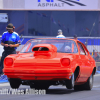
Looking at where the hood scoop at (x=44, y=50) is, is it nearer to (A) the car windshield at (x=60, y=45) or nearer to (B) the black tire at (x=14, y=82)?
(A) the car windshield at (x=60, y=45)

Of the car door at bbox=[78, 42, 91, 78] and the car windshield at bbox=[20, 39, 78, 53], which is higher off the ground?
the car windshield at bbox=[20, 39, 78, 53]

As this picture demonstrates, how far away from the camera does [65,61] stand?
763 cm


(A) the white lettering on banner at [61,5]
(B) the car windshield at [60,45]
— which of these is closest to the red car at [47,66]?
(B) the car windshield at [60,45]

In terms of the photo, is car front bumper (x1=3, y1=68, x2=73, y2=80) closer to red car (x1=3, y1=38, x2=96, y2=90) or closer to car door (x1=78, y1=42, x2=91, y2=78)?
red car (x1=3, y1=38, x2=96, y2=90)

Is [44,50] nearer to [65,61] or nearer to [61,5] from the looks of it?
[65,61]

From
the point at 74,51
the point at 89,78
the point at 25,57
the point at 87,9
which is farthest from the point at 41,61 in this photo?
the point at 87,9

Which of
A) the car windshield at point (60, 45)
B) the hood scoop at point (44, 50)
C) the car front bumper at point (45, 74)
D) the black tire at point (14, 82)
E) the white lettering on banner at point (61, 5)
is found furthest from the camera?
the white lettering on banner at point (61, 5)

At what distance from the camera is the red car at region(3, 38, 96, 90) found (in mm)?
7570

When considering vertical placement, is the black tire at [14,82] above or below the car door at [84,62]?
below

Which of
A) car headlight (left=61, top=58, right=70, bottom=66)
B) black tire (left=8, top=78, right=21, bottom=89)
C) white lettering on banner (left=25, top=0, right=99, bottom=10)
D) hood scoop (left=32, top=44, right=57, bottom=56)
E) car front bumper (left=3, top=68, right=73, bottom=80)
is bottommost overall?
black tire (left=8, top=78, right=21, bottom=89)

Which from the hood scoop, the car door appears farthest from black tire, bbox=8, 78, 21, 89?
the car door

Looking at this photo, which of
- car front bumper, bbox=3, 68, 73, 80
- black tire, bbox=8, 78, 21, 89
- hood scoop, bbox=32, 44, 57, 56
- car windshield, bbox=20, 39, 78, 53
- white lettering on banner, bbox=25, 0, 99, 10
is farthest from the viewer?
white lettering on banner, bbox=25, 0, 99, 10

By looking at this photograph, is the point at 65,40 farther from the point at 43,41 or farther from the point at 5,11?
the point at 5,11

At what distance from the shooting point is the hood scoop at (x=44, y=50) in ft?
25.9
